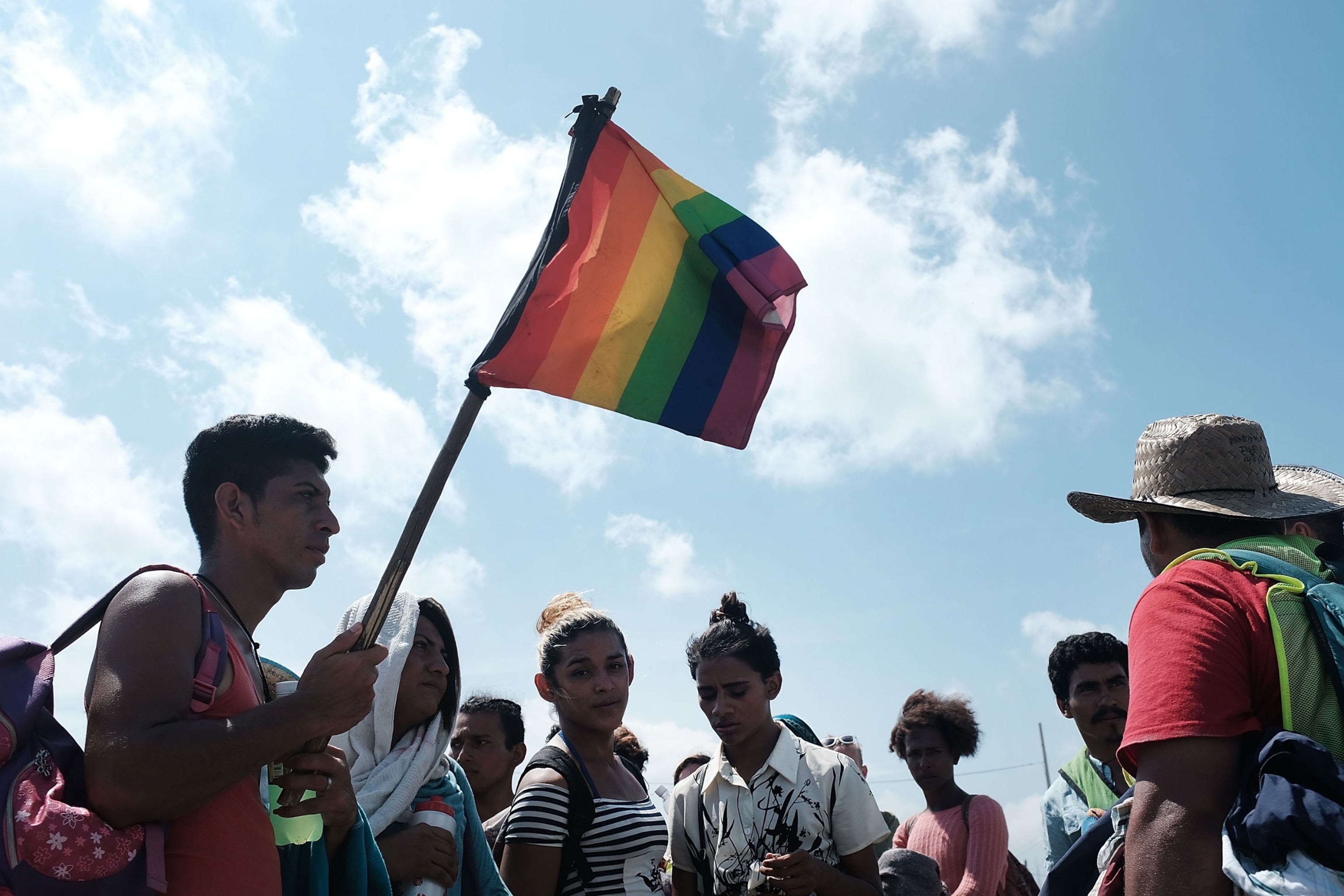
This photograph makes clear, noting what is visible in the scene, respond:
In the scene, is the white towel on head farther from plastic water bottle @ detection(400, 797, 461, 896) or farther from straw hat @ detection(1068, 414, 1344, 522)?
straw hat @ detection(1068, 414, 1344, 522)

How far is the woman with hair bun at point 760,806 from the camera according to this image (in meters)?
3.96

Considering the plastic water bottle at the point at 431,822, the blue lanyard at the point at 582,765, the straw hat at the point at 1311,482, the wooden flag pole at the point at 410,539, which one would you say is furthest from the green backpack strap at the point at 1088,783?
the wooden flag pole at the point at 410,539

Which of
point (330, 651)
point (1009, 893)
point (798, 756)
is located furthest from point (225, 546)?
point (1009, 893)

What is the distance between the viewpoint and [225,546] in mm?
2965

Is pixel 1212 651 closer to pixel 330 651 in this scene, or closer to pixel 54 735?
pixel 330 651

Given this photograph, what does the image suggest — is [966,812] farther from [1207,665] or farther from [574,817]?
[1207,665]

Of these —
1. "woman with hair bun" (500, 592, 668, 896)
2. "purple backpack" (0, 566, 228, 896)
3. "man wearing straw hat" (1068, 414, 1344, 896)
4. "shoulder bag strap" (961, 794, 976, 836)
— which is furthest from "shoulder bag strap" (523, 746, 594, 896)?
"shoulder bag strap" (961, 794, 976, 836)

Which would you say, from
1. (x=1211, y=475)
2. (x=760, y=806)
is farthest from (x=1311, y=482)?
(x=760, y=806)

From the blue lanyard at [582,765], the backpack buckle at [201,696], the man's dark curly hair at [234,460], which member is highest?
the man's dark curly hair at [234,460]

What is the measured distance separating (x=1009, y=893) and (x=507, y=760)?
9.88 ft

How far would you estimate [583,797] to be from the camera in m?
4.10

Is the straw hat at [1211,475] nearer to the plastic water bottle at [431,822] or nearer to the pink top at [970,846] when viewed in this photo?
the plastic water bottle at [431,822]

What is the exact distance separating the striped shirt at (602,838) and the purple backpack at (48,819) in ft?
6.13

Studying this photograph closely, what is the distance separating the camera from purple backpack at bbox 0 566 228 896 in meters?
2.13
